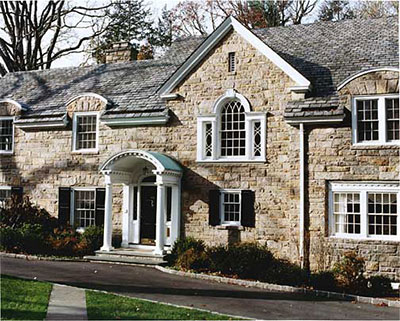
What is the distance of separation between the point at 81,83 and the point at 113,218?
7.31 metres

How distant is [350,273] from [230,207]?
5.14m

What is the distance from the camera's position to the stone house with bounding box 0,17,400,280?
17.1 meters

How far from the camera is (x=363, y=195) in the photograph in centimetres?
1702

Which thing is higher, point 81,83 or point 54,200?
point 81,83

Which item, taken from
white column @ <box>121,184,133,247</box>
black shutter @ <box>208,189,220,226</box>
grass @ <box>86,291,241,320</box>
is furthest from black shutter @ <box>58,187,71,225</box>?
grass @ <box>86,291,241,320</box>

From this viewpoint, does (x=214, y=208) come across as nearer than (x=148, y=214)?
Yes

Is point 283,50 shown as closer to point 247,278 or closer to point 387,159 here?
point 387,159

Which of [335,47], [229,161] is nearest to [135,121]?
[229,161]

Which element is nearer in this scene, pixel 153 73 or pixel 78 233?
pixel 78 233

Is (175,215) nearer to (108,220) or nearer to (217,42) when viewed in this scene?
(108,220)

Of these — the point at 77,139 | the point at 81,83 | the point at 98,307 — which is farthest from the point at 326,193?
the point at 81,83

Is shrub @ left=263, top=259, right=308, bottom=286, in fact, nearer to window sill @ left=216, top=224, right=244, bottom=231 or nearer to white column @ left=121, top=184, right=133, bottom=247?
window sill @ left=216, top=224, right=244, bottom=231

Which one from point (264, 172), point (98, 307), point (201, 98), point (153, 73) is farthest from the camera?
point (153, 73)

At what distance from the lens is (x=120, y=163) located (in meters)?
20.2
